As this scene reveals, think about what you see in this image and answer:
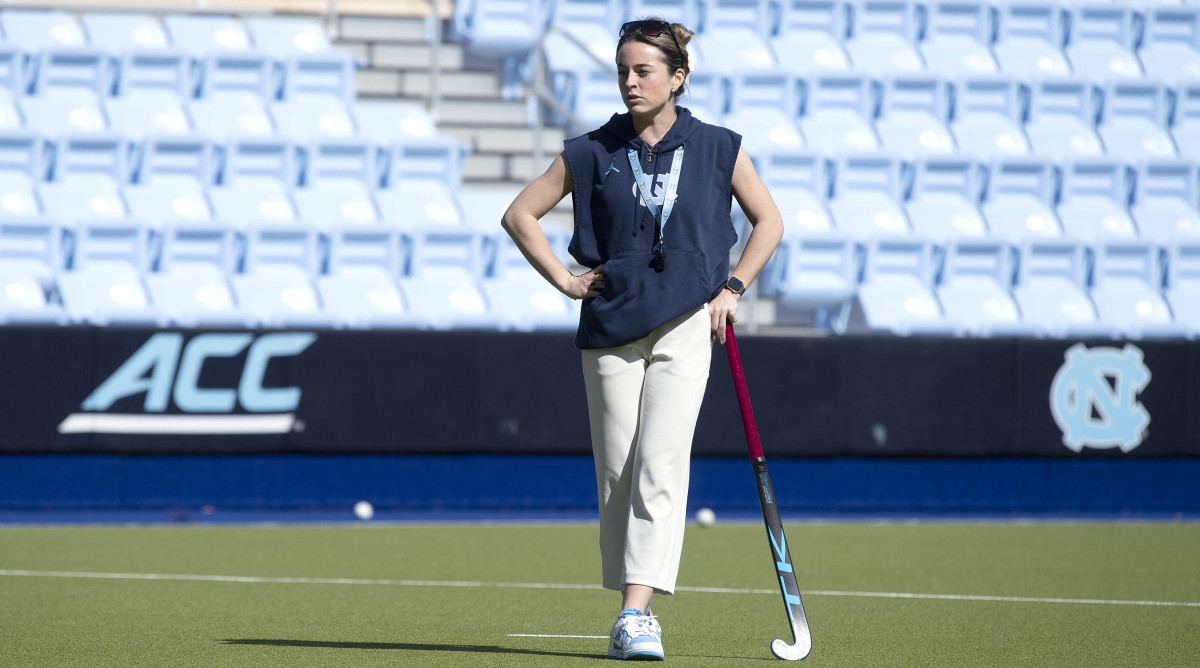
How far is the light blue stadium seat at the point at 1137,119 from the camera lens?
13.2 m

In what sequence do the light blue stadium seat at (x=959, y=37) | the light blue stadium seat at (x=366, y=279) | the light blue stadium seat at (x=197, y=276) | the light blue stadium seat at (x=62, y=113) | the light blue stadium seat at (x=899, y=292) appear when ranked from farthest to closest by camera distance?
the light blue stadium seat at (x=959, y=37)
the light blue stadium seat at (x=62, y=113)
the light blue stadium seat at (x=899, y=292)
the light blue stadium seat at (x=366, y=279)
the light blue stadium seat at (x=197, y=276)

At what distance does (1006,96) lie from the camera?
42.7ft

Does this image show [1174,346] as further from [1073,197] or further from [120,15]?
[120,15]

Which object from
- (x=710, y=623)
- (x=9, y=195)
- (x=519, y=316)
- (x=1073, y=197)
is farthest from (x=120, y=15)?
(x=710, y=623)

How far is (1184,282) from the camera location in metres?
12.2

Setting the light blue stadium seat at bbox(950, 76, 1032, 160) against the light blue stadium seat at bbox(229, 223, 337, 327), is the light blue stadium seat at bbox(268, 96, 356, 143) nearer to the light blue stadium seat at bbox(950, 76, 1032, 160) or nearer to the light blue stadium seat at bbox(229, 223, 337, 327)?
the light blue stadium seat at bbox(229, 223, 337, 327)

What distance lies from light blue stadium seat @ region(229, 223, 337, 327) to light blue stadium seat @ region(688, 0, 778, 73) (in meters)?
3.98

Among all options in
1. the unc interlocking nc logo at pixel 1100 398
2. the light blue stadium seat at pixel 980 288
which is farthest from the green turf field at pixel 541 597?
the light blue stadium seat at pixel 980 288

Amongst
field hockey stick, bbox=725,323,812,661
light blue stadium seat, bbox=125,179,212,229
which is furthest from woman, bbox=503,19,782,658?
light blue stadium seat, bbox=125,179,212,229

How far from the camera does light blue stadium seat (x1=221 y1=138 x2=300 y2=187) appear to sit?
36.7 feet

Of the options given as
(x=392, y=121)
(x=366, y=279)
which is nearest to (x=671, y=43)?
(x=366, y=279)

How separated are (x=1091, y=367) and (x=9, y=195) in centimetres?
788

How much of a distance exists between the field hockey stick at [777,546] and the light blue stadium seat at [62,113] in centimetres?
875

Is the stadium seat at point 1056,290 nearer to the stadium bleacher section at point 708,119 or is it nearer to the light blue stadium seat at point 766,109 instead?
the stadium bleacher section at point 708,119
